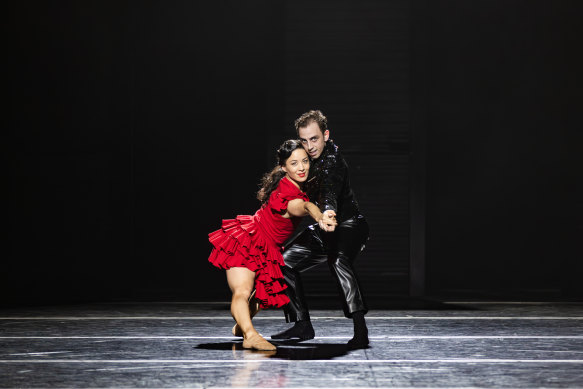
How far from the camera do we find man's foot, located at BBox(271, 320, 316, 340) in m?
5.33

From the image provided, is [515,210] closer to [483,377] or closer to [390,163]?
[390,163]

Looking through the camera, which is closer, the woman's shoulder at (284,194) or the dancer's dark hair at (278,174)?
the woman's shoulder at (284,194)

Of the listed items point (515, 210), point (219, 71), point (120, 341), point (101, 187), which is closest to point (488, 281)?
point (515, 210)

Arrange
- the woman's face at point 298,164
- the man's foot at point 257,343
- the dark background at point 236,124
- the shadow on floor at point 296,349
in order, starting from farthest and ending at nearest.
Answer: the dark background at point 236,124
the woman's face at point 298,164
the man's foot at point 257,343
the shadow on floor at point 296,349

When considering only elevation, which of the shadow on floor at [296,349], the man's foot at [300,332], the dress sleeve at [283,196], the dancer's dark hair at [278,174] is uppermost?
the dancer's dark hair at [278,174]

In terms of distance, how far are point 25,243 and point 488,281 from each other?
478 cm

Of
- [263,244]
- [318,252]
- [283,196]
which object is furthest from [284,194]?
[318,252]

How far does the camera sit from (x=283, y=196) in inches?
197

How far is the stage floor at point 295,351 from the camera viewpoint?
4.09 metres

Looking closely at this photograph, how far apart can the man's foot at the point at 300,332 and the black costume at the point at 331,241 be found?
4 centimetres

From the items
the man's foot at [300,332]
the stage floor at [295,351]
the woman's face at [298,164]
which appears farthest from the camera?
the man's foot at [300,332]

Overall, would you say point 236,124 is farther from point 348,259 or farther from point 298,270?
point 348,259

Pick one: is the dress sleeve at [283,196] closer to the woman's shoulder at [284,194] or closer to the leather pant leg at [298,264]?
the woman's shoulder at [284,194]

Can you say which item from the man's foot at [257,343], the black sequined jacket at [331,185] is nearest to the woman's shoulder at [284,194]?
the black sequined jacket at [331,185]
